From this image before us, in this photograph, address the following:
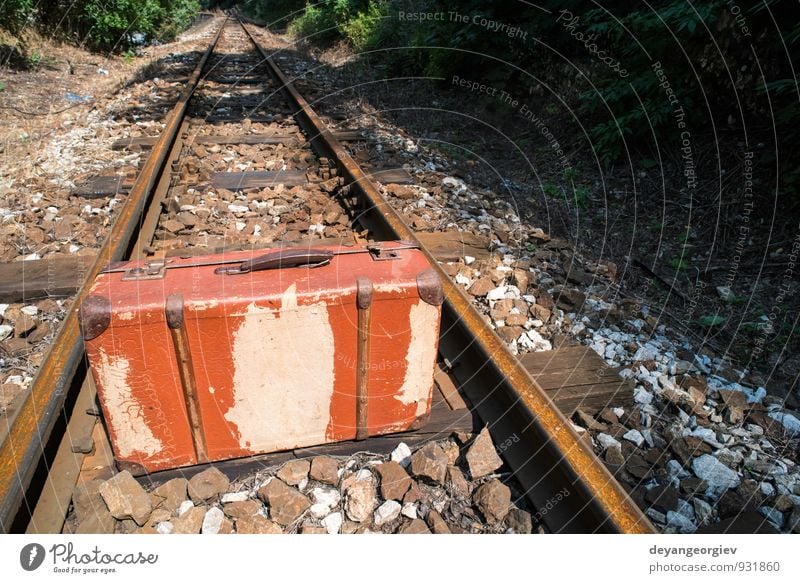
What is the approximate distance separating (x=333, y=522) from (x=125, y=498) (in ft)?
2.03

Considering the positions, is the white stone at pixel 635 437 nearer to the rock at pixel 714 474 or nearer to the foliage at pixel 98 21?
the rock at pixel 714 474

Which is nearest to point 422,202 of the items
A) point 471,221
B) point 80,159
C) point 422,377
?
point 471,221

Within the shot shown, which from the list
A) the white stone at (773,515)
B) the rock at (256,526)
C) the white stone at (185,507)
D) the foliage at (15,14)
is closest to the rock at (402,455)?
the rock at (256,526)

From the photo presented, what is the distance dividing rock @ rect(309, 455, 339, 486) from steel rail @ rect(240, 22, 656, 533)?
539 millimetres

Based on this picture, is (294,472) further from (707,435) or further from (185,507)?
(707,435)

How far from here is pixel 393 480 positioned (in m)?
1.65

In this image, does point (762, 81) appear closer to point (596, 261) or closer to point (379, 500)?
point (596, 261)

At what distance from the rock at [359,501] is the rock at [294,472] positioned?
0.16m

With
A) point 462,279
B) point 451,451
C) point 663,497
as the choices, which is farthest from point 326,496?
point 462,279

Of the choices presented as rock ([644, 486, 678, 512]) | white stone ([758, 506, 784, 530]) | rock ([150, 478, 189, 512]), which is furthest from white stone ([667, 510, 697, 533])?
rock ([150, 478, 189, 512])

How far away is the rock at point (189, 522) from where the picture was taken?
1.55 m

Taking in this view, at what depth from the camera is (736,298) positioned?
2850 mm

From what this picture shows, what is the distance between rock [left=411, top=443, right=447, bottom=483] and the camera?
5.41 feet

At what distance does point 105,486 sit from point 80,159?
3.93 meters
